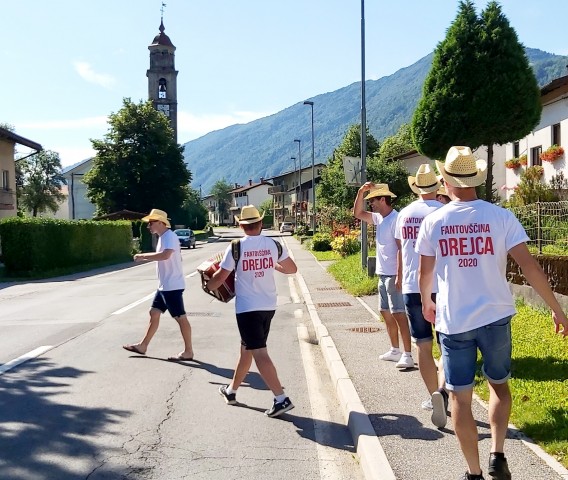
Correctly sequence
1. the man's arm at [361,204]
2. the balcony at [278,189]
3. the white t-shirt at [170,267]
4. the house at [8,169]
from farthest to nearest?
the balcony at [278,189]
the house at [8,169]
the white t-shirt at [170,267]
the man's arm at [361,204]

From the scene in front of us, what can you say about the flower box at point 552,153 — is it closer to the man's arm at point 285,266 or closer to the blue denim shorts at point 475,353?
the man's arm at point 285,266

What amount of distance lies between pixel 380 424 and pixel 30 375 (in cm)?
A: 423

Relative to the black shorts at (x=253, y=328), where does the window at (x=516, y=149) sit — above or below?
above

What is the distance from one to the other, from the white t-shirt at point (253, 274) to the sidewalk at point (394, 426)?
123 centimetres

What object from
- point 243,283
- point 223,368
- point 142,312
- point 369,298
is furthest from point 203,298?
point 243,283

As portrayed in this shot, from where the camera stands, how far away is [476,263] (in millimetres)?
3863

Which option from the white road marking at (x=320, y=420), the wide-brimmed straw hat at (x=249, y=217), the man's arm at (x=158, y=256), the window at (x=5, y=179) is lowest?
the white road marking at (x=320, y=420)

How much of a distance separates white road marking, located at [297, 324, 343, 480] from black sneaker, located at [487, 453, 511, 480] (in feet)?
3.55

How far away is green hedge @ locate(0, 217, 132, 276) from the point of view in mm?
25047

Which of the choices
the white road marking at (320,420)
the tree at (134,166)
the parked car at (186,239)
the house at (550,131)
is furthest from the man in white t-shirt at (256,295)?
the tree at (134,166)

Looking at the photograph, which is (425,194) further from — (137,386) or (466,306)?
Answer: (137,386)

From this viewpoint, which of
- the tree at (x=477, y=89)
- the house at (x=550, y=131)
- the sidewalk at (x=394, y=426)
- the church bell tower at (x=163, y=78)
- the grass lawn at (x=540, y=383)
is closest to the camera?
the sidewalk at (x=394, y=426)

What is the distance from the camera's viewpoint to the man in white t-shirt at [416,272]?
549 cm

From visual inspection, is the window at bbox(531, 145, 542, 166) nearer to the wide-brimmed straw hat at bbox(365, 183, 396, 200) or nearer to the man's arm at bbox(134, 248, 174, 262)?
the wide-brimmed straw hat at bbox(365, 183, 396, 200)
